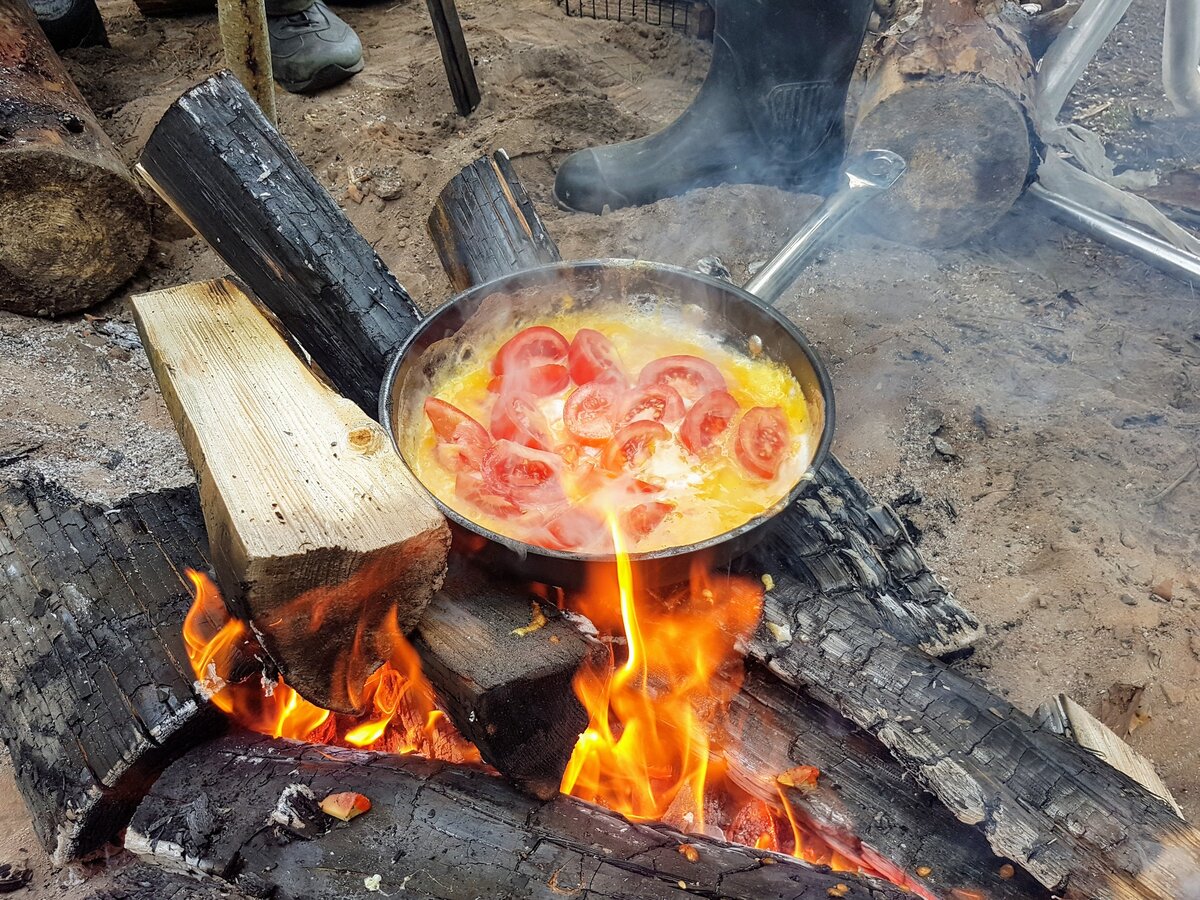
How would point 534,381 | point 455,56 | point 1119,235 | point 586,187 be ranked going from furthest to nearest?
1. point 455,56
2. point 586,187
3. point 1119,235
4. point 534,381

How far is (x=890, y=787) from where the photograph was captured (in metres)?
2.14

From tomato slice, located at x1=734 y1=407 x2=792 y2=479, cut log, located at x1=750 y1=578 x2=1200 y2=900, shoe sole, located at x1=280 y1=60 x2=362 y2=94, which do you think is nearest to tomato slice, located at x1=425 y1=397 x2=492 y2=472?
tomato slice, located at x1=734 y1=407 x2=792 y2=479

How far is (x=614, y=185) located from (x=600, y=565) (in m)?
3.41

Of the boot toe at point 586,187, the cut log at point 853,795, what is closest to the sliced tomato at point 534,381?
the cut log at point 853,795

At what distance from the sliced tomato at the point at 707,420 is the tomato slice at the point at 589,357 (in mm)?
312

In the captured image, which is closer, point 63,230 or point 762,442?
point 762,442

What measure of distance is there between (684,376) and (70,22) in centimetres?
591

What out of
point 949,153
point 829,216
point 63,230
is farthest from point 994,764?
point 63,230

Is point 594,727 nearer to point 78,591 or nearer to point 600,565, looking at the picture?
point 600,565

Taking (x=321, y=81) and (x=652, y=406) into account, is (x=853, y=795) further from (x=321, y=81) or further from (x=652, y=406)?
(x=321, y=81)

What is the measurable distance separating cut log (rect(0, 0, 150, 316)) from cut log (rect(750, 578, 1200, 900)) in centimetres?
374

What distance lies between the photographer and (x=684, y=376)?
278 cm

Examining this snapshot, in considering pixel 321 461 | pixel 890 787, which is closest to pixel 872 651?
pixel 890 787

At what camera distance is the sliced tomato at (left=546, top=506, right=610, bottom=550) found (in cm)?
219
